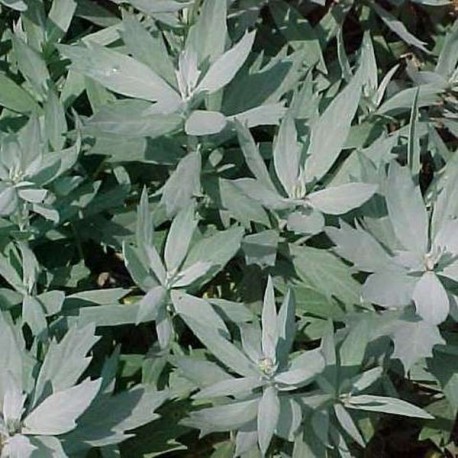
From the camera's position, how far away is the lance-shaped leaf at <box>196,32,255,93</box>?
1.70 meters

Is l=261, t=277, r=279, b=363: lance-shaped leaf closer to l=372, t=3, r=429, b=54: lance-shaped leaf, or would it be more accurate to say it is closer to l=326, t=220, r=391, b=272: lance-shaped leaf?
l=326, t=220, r=391, b=272: lance-shaped leaf

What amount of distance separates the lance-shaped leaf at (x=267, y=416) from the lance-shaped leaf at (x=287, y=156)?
0.33 m

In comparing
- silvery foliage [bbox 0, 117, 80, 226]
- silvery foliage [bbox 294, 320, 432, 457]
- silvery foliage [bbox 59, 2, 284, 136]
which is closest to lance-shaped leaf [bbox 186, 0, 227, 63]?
silvery foliage [bbox 59, 2, 284, 136]

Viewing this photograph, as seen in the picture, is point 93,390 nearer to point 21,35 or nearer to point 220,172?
point 220,172

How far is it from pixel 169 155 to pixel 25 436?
21.7 inches

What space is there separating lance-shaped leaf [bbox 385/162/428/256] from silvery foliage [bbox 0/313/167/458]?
0.43m

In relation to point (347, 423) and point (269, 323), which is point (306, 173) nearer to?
point (269, 323)

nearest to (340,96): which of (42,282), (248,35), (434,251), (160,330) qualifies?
(248,35)

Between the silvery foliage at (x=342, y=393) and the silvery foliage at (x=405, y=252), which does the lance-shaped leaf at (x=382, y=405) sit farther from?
the silvery foliage at (x=405, y=252)

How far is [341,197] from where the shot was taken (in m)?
1.69

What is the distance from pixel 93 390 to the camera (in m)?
1.47

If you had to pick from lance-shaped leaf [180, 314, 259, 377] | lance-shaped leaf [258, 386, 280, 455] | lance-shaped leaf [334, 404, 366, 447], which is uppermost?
lance-shaped leaf [180, 314, 259, 377]

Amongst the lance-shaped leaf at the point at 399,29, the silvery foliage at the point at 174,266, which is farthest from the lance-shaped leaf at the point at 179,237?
the lance-shaped leaf at the point at 399,29

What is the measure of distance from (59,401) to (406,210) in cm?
57
